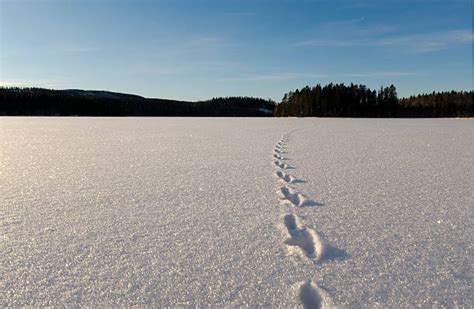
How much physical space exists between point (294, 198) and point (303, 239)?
3.74ft

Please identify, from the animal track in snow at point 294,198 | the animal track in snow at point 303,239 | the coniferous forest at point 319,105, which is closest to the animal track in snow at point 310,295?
the animal track in snow at point 303,239

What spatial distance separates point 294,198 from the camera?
11.3ft

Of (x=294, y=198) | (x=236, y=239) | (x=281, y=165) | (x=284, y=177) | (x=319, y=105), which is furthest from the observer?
(x=319, y=105)

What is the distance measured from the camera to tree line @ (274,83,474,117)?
222ft

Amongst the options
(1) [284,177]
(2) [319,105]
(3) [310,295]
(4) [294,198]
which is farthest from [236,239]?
(2) [319,105]

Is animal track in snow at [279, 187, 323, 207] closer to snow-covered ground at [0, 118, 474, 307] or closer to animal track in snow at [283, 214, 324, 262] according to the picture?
snow-covered ground at [0, 118, 474, 307]

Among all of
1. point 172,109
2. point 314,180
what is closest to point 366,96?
point 172,109

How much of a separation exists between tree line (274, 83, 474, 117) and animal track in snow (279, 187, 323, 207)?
6479 cm

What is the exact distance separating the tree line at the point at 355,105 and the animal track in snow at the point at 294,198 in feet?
213

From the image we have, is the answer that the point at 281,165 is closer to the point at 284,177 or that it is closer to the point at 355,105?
the point at 284,177

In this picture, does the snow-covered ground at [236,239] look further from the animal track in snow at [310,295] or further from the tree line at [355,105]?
the tree line at [355,105]

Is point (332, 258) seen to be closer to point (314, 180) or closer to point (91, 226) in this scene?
point (91, 226)

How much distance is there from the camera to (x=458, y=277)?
5.80 ft

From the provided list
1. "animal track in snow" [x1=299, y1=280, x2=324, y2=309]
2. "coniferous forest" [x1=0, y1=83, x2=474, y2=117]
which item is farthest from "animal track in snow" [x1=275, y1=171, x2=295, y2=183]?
"coniferous forest" [x1=0, y1=83, x2=474, y2=117]
